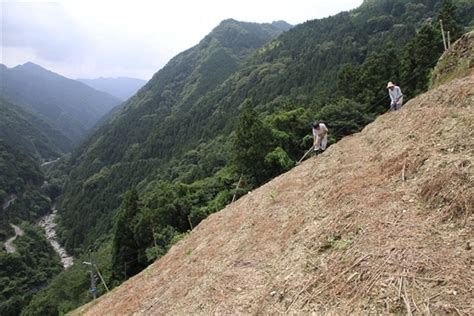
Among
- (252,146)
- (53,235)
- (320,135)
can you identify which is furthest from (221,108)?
(320,135)

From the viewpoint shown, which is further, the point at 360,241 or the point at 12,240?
the point at 12,240

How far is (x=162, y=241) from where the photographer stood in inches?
1264

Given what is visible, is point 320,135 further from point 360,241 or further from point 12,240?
point 12,240

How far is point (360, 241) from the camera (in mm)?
6320

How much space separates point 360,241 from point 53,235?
107 m

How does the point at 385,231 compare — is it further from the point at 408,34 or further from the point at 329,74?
the point at 408,34

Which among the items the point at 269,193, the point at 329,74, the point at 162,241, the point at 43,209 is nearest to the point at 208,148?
the point at 329,74

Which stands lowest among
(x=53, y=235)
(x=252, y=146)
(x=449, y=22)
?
(x=53, y=235)

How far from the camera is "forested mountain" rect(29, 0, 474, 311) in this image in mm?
32719

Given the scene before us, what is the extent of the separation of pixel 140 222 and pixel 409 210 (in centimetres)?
3381

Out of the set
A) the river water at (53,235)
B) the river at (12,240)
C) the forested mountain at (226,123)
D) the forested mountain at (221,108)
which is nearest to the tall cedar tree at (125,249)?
the forested mountain at (226,123)

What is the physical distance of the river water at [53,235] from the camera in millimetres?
83875

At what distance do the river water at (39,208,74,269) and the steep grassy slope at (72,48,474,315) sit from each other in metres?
79.5

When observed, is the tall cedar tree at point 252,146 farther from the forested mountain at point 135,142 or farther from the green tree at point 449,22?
the forested mountain at point 135,142
